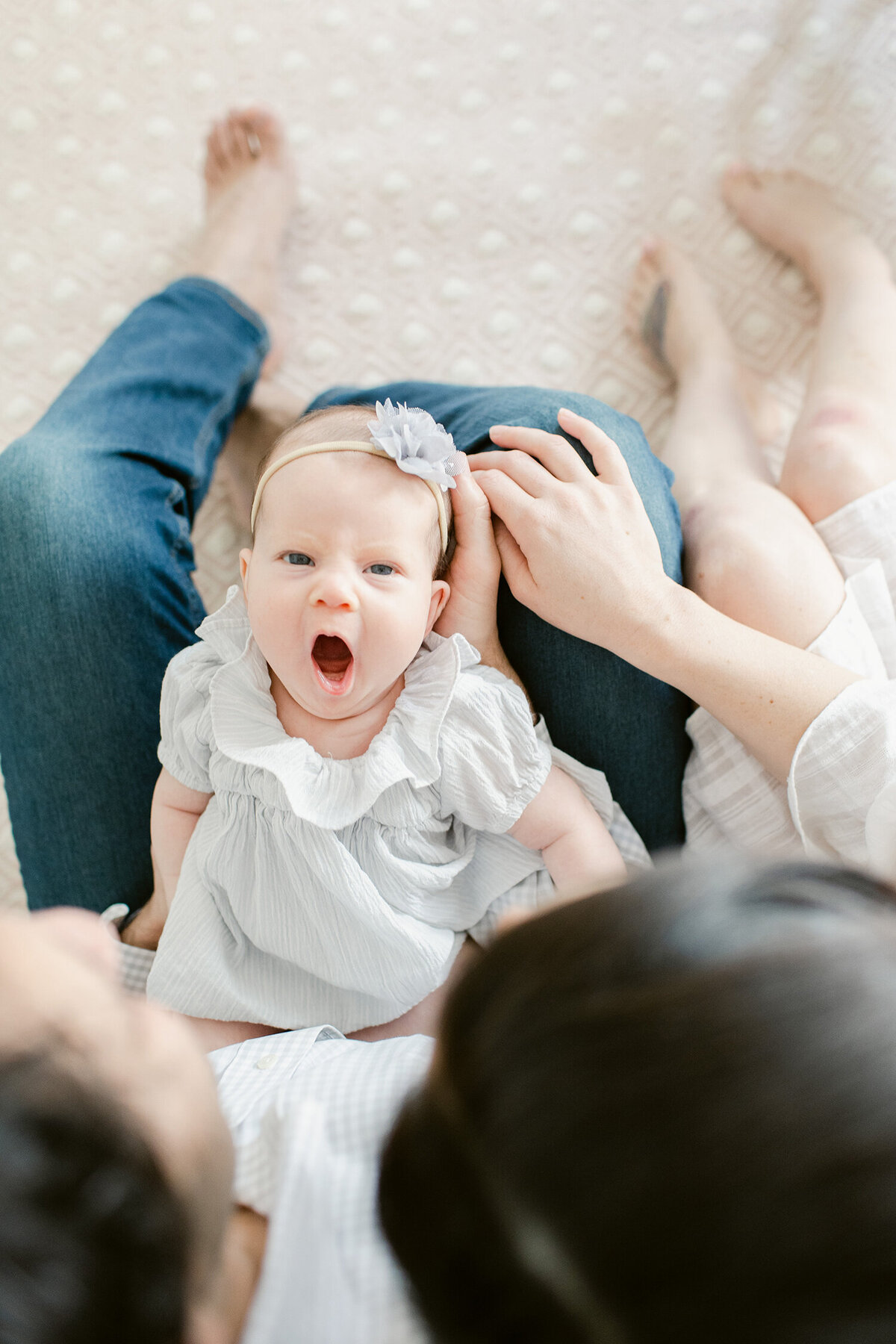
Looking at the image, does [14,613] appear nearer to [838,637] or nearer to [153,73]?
[838,637]

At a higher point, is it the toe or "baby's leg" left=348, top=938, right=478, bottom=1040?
the toe

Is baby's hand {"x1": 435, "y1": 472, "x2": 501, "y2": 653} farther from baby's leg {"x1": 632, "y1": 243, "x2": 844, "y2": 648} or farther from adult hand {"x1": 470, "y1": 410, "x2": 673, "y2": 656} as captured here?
baby's leg {"x1": 632, "y1": 243, "x2": 844, "y2": 648}

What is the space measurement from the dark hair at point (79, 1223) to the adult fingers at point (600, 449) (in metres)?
0.69

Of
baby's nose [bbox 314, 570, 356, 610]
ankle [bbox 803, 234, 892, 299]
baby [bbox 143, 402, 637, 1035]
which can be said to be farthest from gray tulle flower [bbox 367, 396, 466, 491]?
ankle [bbox 803, 234, 892, 299]

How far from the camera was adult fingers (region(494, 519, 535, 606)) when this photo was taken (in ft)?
2.87

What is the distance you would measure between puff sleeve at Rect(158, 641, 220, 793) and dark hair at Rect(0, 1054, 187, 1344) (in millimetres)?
472

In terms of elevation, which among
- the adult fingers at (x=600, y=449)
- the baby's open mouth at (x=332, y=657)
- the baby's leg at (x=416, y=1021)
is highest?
the adult fingers at (x=600, y=449)

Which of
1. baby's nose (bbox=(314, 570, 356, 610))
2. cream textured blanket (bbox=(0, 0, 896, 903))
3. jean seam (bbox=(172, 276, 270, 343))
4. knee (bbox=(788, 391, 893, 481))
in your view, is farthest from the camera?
cream textured blanket (bbox=(0, 0, 896, 903))

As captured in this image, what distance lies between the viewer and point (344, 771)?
83 centimetres

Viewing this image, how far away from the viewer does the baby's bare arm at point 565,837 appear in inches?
33.7

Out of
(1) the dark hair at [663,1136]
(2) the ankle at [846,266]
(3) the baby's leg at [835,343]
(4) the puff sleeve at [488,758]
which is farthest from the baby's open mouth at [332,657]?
(2) the ankle at [846,266]

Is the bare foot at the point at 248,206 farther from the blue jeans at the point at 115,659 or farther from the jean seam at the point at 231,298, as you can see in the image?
the blue jeans at the point at 115,659

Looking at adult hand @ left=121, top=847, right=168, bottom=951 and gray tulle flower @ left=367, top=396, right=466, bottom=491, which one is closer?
gray tulle flower @ left=367, top=396, right=466, bottom=491

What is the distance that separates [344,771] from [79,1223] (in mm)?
482
